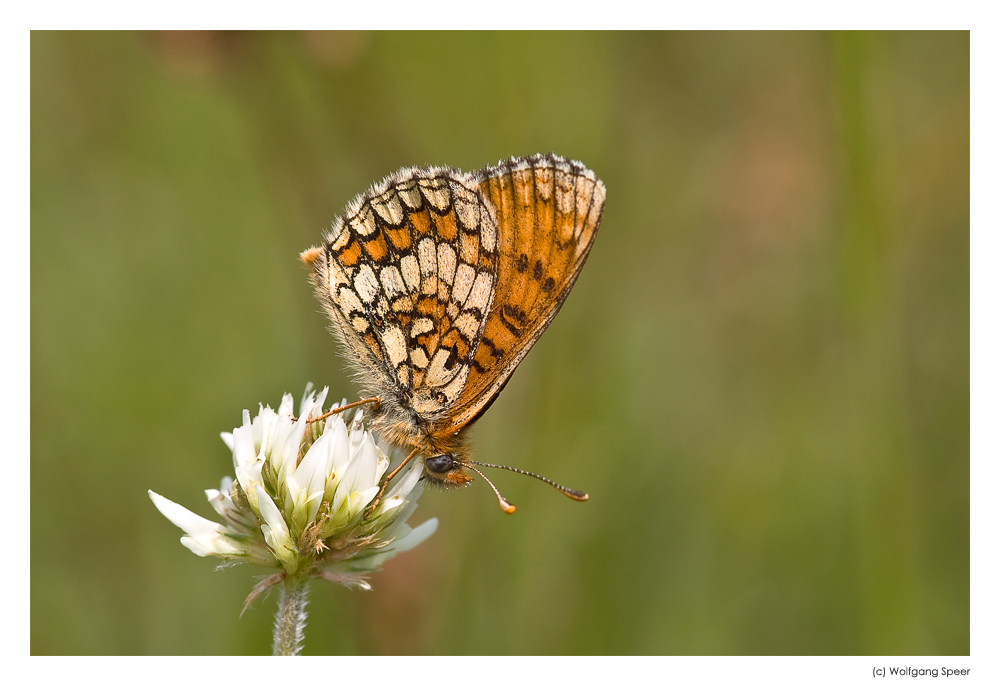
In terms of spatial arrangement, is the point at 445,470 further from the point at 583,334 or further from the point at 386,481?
the point at 583,334

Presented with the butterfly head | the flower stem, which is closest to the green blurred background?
the butterfly head

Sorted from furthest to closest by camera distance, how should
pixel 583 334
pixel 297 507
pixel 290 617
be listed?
pixel 583 334 → pixel 297 507 → pixel 290 617

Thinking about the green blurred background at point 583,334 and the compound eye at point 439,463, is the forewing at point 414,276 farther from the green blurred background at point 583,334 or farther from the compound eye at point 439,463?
the green blurred background at point 583,334

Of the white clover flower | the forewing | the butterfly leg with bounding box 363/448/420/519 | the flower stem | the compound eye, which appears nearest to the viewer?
the flower stem

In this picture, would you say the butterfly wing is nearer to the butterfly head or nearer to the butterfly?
the butterfly

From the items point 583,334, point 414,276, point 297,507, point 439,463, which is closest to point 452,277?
point 414,276
